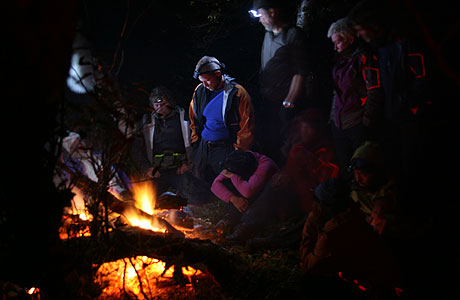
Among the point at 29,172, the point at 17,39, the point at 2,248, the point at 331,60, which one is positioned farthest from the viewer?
the point at 331,60

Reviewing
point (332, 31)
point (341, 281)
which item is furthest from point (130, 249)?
point (332, 31)

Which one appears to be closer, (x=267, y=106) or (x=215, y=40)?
(x=267, y=106)

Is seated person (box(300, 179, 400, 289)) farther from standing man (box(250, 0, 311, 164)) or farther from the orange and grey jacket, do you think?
the orange and grey jacket

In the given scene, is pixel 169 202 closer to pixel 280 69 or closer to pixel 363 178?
pixel 363 178

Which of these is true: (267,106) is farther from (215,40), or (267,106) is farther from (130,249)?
(130,249)

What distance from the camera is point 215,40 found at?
810cm

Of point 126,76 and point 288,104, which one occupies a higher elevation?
point 126,76

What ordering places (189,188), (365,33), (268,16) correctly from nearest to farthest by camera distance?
(365,33)
(268,16)
(189,188)

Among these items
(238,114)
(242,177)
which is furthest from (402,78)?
(242,177)

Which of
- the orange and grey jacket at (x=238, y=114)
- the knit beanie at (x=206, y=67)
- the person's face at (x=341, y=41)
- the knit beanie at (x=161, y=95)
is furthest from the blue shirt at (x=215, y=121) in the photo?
the person's face at (x=341, y=41)

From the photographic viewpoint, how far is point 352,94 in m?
5.46

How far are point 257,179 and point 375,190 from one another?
101 inches

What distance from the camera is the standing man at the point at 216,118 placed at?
23.5ft

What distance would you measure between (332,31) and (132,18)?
495 centimetres
